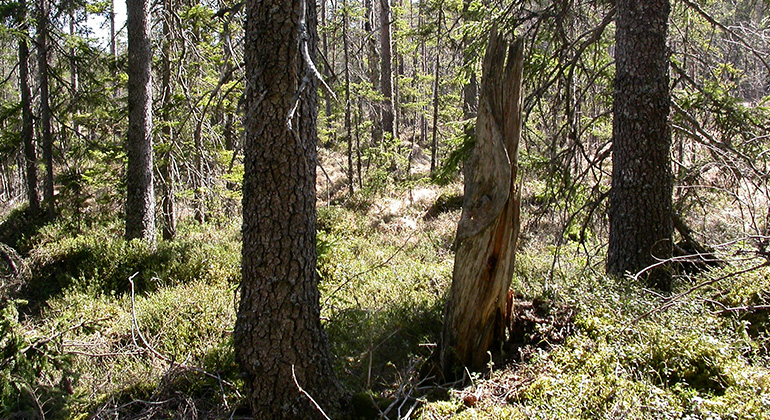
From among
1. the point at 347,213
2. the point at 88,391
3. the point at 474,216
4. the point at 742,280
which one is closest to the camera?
the point at 474,216

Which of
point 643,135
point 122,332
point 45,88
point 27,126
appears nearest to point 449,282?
point 643,135

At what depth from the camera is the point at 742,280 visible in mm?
4582

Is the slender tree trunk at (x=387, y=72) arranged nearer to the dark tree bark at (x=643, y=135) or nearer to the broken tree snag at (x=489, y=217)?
the dark tree bark at (x=643, y=135)

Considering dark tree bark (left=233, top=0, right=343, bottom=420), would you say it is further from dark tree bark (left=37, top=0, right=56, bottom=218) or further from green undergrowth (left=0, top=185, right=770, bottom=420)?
dark tree bark (left=37, top=0, right=56, bottom=218)

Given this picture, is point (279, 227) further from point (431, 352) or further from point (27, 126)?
point (27, 126)

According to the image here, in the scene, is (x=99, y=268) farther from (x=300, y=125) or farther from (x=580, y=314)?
(x=580, y=314)

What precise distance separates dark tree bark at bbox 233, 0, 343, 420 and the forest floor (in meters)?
0.37

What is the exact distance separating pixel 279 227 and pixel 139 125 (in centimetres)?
818

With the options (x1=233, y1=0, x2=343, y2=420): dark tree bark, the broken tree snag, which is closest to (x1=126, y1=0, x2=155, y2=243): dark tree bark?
(x1=233, y1=0, x2=343, y2=420): dark tree bark

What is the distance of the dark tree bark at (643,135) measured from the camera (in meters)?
5.03

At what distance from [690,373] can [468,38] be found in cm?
543

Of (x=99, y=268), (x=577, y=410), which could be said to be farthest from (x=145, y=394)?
(x=99, y=268)

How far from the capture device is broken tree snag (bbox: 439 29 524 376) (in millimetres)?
4070

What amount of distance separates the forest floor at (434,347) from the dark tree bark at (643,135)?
55 cm
